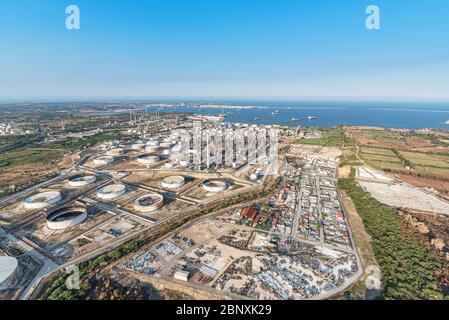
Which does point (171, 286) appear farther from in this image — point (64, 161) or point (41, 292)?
point (64, 161)

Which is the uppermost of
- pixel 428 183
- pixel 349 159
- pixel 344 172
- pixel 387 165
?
pixel 349 159

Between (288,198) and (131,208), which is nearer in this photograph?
(131,208)

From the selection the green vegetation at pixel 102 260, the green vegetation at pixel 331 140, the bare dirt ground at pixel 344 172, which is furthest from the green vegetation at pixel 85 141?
the bare dirt ground at pixel 344 172

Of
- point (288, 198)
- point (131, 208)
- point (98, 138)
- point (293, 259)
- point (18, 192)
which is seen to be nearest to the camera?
point (293, 259)

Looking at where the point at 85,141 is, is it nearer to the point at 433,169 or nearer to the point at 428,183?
the point at 428,183

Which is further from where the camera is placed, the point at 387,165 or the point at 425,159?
the point at 425,159

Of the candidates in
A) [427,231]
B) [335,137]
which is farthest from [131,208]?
[335,137]

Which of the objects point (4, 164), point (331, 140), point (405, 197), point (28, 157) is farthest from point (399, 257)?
point (28, 157)

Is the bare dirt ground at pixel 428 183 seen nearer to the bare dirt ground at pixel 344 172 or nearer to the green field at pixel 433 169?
the green field at pixel 433 169
